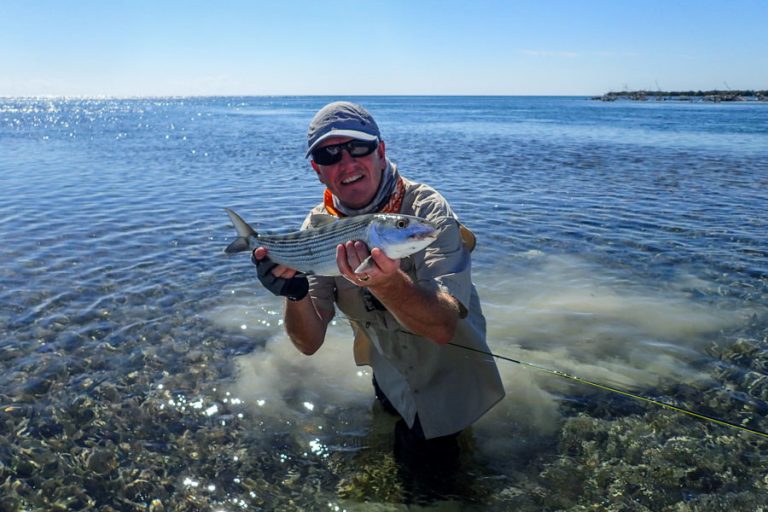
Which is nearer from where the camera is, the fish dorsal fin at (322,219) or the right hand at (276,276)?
the fish dorsal fin at (322,219)

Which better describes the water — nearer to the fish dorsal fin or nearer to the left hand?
the left hand

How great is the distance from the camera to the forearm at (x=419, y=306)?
404cm

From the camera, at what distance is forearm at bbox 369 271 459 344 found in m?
4.04

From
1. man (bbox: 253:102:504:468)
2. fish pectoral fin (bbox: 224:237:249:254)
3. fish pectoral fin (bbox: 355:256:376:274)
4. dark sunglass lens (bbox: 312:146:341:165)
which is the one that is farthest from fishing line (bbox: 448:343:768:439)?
fish pectoral fin (bbox: 224:237:249:254)

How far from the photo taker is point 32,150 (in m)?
36.3

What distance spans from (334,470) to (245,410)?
1633 millimetres

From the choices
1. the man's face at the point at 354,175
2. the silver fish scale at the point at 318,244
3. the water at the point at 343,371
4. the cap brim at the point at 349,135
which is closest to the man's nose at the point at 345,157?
the man's face at the point at 354,175

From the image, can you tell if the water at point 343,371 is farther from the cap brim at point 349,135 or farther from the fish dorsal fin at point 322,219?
the cap brim at point 349,135

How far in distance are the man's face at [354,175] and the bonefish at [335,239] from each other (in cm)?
44

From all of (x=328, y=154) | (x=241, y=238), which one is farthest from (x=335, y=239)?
(x=241, y=238)

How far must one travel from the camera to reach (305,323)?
17.3 ft

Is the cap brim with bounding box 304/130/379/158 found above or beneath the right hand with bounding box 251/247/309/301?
above

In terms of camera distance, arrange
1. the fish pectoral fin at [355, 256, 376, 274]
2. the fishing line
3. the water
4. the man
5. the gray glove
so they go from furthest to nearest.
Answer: the fishing line, the water, the gray glove, the man, the fish pectoral fin at [355, 256, 376, 274]

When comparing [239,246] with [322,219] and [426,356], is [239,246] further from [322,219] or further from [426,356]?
[426,356]
